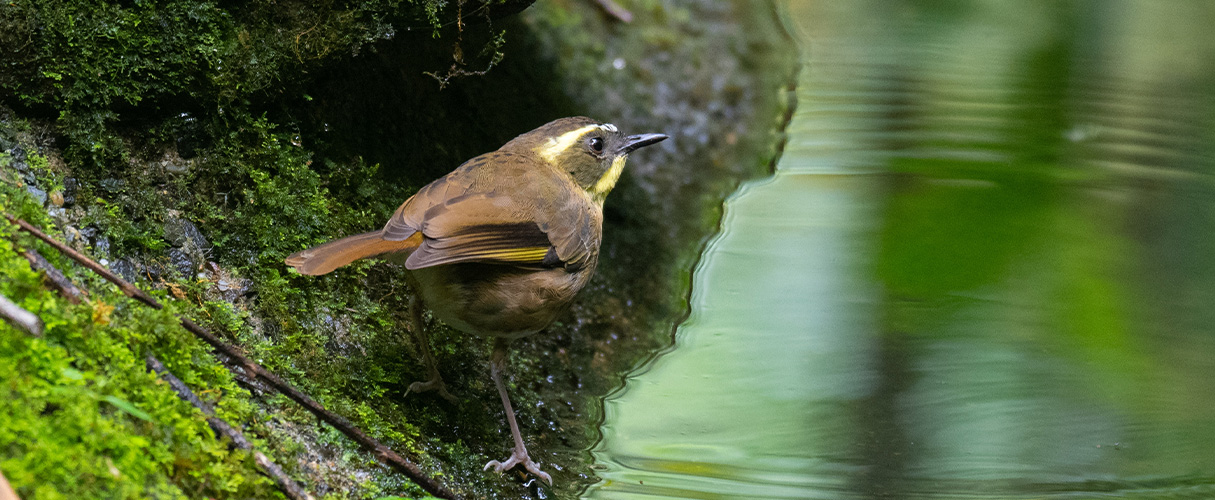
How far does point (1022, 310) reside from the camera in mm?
5129

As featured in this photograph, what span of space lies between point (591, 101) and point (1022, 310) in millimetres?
2898

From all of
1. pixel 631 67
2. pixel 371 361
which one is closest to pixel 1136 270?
pixel 631 67

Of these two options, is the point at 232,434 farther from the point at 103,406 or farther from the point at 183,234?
the point at 183,234

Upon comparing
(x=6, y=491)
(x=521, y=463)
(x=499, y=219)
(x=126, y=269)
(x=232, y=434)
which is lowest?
(x=521, y=463)

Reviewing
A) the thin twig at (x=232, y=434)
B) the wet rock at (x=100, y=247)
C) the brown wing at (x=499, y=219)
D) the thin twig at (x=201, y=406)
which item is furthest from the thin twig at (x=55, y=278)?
the brown wing at (x=499, y=219)

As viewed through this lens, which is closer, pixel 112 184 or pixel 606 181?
pixel 112 184

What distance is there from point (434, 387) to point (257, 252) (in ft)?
2.73

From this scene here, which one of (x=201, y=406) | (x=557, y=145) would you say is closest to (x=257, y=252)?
(x=201, y=406)

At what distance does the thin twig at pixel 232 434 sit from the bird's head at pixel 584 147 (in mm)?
1878

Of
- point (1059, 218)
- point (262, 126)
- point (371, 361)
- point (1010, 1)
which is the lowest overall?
point (371, 361)

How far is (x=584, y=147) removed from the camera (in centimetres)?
390

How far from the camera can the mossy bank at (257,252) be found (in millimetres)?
2111

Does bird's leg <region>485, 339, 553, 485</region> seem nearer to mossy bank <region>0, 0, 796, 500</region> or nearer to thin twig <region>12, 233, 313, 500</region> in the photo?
mossy bank <region>0, 0, 796, 500</region>

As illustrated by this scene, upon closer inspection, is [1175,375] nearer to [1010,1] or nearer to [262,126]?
[1010,1]
